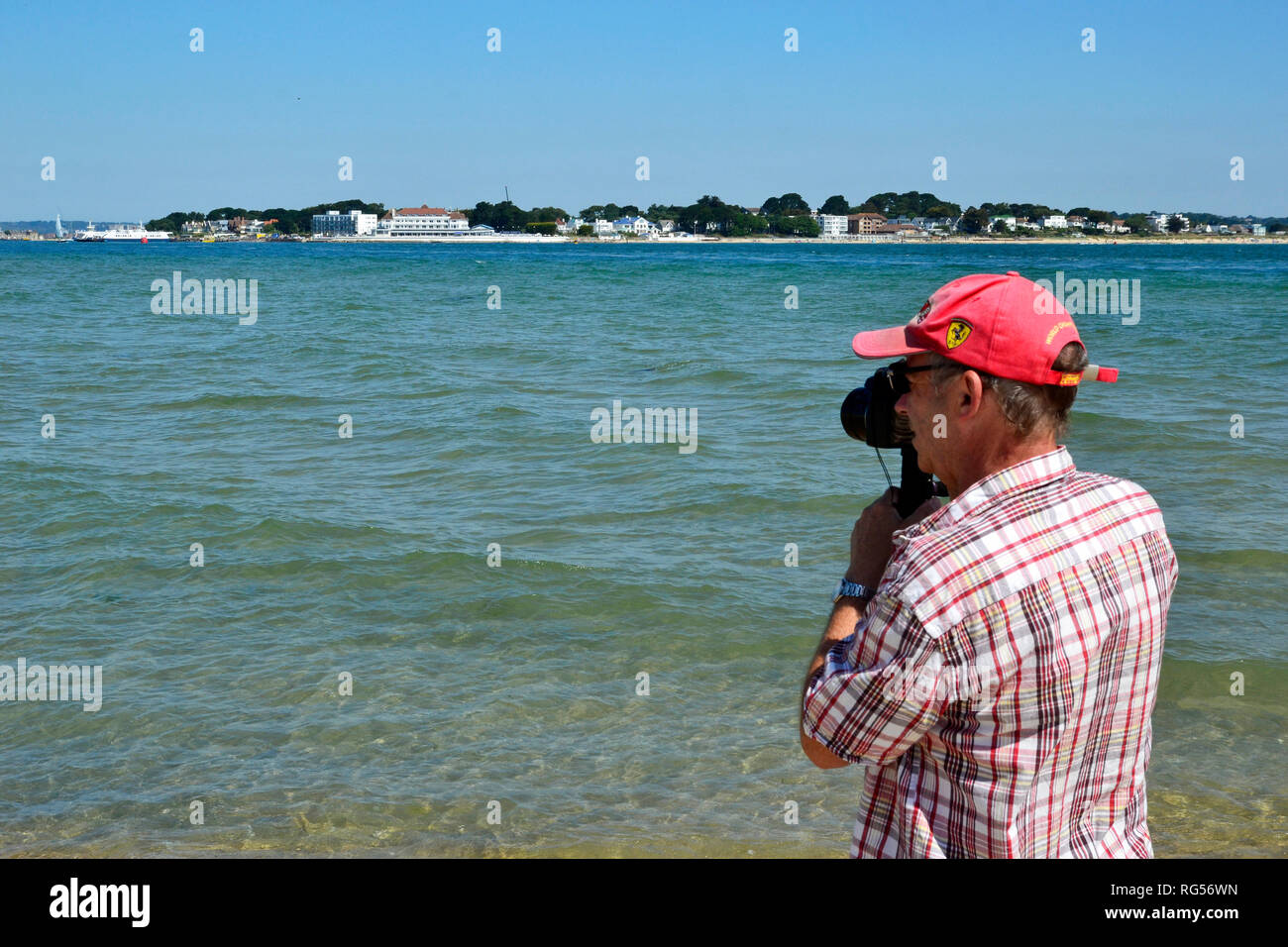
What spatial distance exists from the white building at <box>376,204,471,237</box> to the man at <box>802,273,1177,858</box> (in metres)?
169

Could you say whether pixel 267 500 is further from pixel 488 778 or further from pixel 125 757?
pixel 488 778

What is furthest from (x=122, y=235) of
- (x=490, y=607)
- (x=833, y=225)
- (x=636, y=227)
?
(x=490, y=607)

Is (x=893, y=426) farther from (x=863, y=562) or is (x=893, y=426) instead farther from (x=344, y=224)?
(x=344, y=224)

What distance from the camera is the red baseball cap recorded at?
184 centimetres

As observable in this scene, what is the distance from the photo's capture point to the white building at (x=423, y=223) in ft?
543

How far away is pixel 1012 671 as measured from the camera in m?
1.75

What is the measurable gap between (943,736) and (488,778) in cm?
321

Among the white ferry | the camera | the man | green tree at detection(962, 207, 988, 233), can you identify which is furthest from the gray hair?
the white ferry

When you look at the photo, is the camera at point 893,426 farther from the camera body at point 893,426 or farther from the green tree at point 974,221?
the green tree at point 974,221

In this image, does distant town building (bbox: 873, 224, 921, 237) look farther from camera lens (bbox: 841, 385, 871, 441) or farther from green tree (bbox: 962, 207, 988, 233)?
camera lens (bbox: 841, 385, 871, 441)

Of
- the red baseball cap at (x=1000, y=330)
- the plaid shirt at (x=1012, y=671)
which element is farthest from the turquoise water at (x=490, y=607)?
the red baseball cap at (x=1000, y=330)

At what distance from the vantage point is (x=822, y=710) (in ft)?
6.09

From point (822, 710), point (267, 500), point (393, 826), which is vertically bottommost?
point (393, 826)
